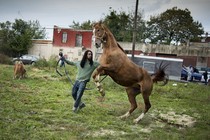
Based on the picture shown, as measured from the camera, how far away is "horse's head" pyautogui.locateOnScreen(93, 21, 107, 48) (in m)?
6.89

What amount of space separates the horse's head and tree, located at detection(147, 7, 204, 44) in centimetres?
3668

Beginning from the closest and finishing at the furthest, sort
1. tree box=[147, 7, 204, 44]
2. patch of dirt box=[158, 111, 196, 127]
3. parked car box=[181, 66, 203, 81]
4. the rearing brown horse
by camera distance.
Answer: the rearing brown horse < patch of dirt box=[158, 111, 196, 127] < parked car box=[181, 66, 203, 81] < tree box=[147, 7, 204, 44]

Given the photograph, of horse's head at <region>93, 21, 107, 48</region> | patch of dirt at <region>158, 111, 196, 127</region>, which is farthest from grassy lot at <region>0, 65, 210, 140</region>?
horse's head at <region>93, 21, 107, 48</region>

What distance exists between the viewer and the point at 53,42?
125 feet

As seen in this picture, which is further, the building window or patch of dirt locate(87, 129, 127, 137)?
the building window

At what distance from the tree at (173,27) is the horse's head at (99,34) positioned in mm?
36684

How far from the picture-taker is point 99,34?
6.93 metres

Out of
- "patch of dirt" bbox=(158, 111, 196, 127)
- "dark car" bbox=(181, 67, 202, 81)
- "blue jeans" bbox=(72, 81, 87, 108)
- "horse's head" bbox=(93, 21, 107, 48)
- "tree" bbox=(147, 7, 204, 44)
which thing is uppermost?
"tree" bbox=(147, 7, 204, 44)

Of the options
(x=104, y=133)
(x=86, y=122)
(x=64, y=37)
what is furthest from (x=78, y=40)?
(x=104, y=133)

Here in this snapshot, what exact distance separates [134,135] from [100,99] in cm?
457

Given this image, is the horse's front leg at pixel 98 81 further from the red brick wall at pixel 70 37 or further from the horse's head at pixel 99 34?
the red brick wall at pixel 70 37

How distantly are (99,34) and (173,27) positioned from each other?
38.0 meters

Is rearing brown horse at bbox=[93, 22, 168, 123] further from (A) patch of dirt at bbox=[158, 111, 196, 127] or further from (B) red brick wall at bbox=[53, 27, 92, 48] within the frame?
(B) red brick wall at bbox=[53, 27, 92, 48]

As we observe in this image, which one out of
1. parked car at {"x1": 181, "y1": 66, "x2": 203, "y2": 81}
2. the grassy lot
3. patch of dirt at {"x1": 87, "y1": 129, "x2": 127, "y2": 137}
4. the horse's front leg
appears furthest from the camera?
parked car at {"x1": 181, "y1": 66, "x2": 203, "y2": 81}
